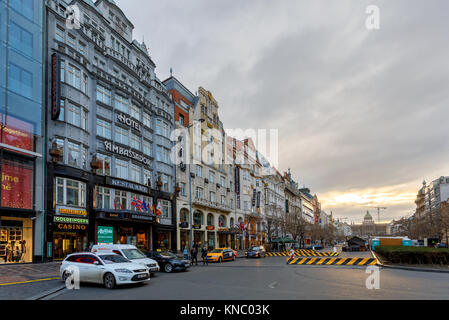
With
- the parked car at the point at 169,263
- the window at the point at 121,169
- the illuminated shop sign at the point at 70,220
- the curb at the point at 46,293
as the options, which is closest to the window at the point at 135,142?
the window at the point at 121,169

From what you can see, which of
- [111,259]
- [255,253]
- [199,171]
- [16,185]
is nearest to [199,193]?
[199,171]

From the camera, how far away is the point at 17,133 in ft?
81.2

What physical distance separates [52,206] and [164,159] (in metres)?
19.3

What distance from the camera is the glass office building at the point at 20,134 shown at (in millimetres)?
23938

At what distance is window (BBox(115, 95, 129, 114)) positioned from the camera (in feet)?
120

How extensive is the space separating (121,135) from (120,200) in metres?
6.75

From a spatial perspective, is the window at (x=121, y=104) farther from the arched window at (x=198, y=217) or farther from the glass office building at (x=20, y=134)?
the arched window at (x=198, y=217)

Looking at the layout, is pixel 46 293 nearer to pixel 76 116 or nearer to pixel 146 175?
A: pixel 76 116

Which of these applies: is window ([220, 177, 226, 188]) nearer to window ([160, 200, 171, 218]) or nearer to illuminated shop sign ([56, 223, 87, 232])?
window ([160, 200, 171, 218])

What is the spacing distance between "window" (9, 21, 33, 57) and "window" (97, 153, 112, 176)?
10.6 metres

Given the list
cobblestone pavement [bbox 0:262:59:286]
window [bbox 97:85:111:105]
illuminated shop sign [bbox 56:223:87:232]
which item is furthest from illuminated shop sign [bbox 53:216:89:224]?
window [bbox 97:85:111:105]

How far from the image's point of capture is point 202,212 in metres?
52.5
